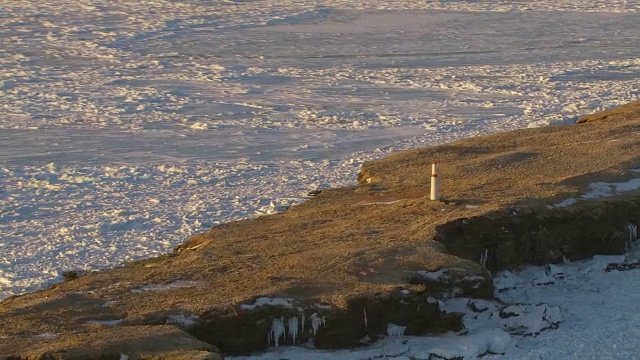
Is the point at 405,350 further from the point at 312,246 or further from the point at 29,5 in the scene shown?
the point at 29,5

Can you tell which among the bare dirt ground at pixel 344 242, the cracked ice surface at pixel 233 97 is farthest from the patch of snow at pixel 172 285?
the cracked ice surface at pixel 233 97

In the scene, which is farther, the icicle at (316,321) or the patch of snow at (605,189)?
the patch of snow at (605,189)

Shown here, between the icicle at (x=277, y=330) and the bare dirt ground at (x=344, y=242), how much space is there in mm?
209

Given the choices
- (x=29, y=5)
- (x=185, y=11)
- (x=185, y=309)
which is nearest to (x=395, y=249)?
(x=185, y=309)

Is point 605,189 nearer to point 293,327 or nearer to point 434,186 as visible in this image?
point 434,186

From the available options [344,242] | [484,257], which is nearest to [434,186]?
[484,257]

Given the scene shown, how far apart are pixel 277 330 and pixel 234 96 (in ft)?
28.2

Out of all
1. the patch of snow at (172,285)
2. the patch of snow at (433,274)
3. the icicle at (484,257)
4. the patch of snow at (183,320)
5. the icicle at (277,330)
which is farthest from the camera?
the icicle at (484,257)

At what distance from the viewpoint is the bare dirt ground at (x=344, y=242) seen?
22.2 ft

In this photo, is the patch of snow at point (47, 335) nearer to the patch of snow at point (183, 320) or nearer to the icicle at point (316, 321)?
the patch of snow at point (183, 320)

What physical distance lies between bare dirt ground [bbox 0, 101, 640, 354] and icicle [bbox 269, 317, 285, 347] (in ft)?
0.68

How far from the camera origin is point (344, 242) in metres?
7.93

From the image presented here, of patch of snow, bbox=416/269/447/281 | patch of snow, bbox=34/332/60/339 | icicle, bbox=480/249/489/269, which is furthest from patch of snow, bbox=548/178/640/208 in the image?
patch of snow, bbox=34/332/60/339

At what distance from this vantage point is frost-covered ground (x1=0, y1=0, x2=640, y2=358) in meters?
9.91
